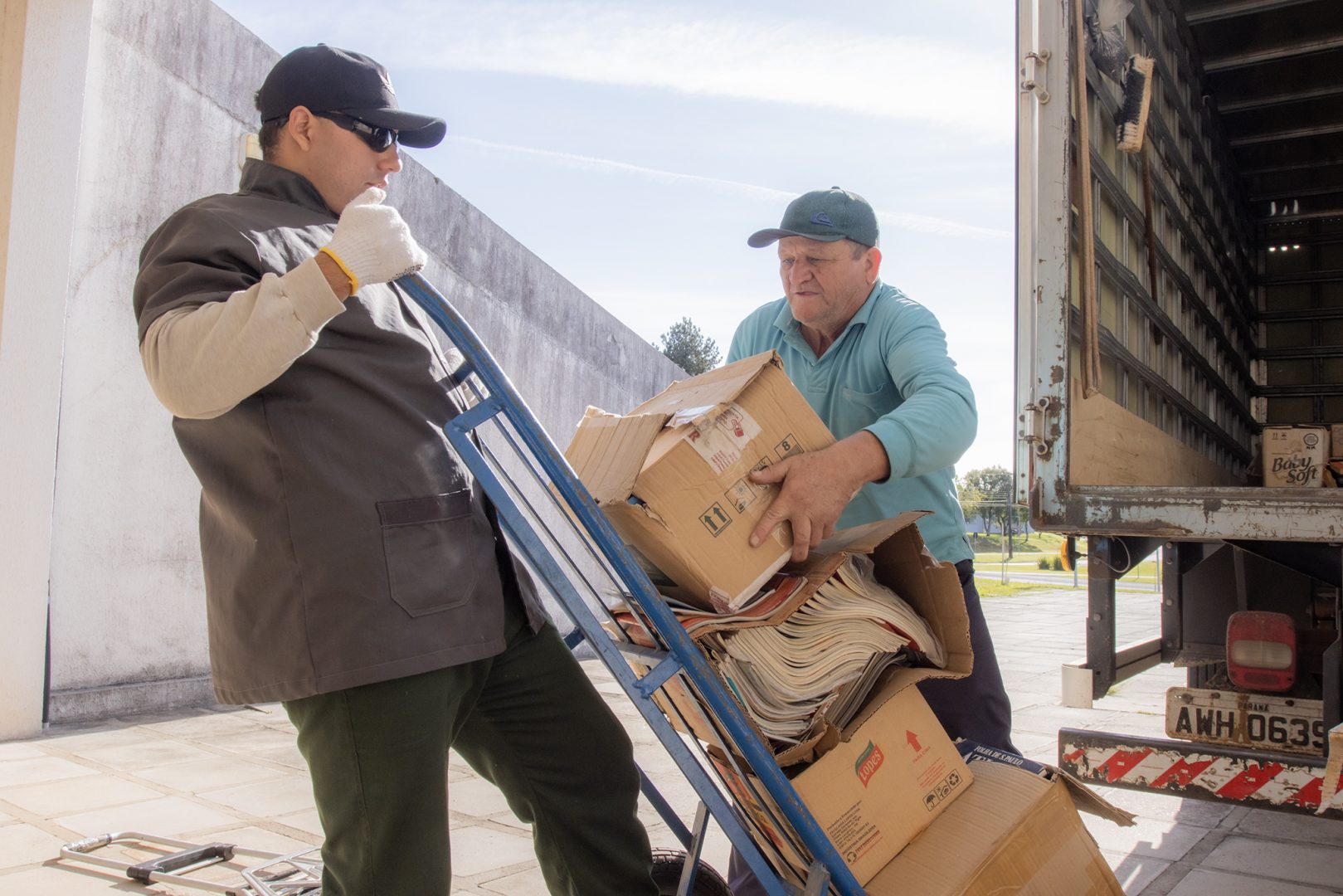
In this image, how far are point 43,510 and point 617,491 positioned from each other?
4.13 m

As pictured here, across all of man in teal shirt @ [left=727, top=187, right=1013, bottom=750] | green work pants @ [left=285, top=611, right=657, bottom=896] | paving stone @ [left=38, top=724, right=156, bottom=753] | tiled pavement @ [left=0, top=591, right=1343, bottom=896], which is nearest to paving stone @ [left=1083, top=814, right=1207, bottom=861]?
tiled pavement @ [left=0, top=591, right=1343, bottom=896]

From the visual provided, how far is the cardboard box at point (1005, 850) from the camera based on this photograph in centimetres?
191

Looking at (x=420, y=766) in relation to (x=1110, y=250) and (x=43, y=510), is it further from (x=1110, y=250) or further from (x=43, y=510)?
(x=43, y=510)

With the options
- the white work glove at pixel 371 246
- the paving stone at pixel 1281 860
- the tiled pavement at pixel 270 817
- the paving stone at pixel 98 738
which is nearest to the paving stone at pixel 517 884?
the tiled pavement at pixel 270 817

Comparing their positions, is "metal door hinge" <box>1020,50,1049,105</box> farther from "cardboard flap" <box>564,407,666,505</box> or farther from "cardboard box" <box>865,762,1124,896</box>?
"cardboard box" <box>865,762,1124,896</box>

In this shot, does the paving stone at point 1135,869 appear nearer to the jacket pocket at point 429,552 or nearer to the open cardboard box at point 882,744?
the open cardboard box at point 882,744

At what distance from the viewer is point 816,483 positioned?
196 centimetres

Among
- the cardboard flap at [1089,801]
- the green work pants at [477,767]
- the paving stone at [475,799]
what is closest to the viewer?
the green work pants at [477,767]

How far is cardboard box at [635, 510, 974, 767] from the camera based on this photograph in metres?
1.93

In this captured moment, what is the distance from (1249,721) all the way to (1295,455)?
180cm

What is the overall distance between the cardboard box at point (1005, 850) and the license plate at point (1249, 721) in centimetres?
128

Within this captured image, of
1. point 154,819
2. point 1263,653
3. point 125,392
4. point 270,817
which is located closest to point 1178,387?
point 1263,653

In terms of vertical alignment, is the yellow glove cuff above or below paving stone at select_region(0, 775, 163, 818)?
above

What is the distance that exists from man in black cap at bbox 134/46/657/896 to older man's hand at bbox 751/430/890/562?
0.53m
